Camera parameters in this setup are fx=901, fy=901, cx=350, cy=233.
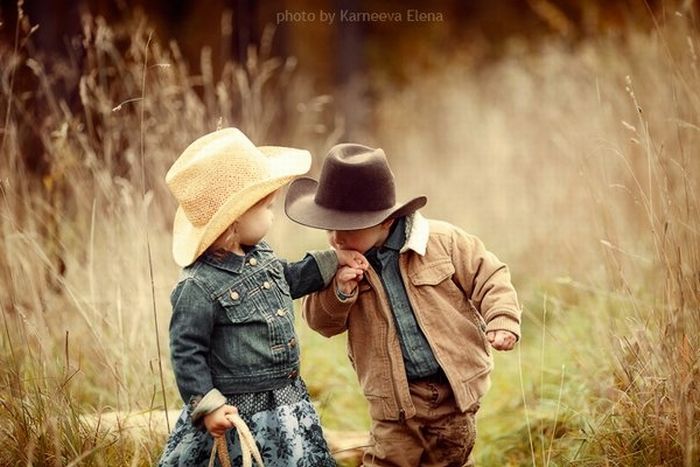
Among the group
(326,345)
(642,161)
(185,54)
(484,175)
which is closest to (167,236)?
(326,345)

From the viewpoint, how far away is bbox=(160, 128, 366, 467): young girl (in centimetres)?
242

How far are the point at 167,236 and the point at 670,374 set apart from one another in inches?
103

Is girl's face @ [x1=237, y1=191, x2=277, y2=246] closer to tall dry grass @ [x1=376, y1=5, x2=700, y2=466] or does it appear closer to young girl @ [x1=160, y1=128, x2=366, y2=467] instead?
young girl @ [x1=160, y1=128, x2=366, y2=467]

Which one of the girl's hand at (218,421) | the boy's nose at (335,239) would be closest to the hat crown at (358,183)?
the boy's nose at (335,239)

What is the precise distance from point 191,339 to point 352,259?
550 mm

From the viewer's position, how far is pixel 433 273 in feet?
8.93

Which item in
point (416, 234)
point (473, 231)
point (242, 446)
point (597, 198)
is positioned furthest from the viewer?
point (473, 231)

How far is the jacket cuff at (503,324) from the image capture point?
2.60 m

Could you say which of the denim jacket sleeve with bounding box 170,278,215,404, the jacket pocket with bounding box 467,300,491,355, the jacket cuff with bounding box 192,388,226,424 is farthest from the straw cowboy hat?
the jacket pocket with bounding box 467,300,491,355

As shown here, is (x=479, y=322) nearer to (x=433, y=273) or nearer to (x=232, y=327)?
(x=433, y=273)

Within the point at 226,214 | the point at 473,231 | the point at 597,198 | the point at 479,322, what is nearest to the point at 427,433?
the point at 479,322

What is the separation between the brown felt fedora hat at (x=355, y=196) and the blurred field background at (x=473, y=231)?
1.88ft

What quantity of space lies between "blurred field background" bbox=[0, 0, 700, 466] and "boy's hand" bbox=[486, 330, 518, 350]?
0.50 feet

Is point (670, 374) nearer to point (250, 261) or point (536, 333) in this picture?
point (250, 261)
